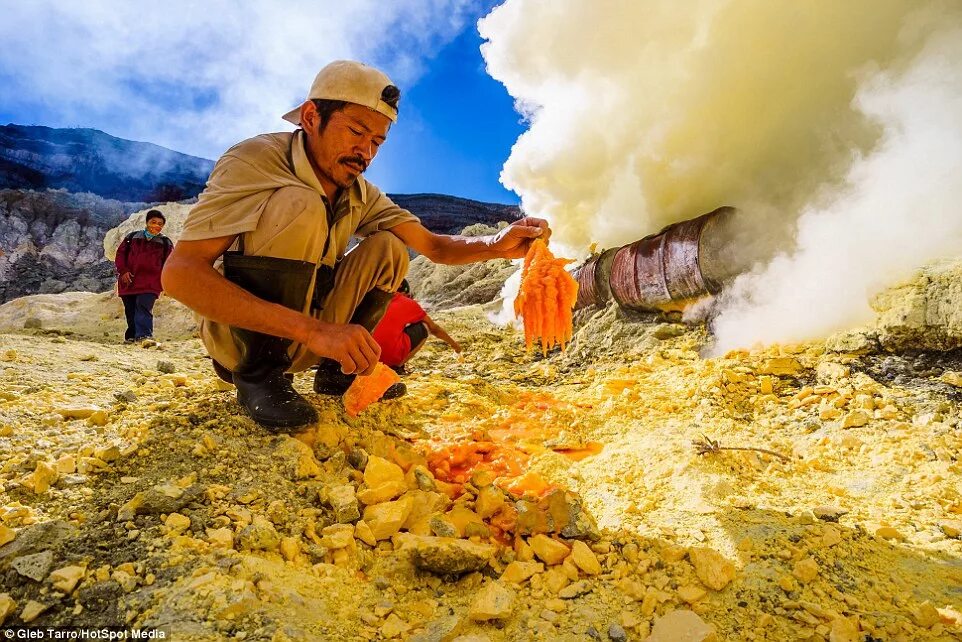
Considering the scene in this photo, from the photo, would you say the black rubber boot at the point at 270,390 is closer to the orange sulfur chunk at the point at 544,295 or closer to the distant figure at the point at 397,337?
the distant figure at the point at 397,337

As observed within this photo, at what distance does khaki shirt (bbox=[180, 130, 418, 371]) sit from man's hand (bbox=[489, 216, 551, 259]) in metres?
0.68

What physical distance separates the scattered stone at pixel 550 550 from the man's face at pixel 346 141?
1.38 m

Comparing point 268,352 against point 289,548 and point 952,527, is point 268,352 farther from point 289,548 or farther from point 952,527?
point 952,527

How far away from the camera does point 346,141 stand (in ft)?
5.57

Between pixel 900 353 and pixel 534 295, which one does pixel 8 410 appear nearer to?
pixel 534 295

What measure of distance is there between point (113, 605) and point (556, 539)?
95cm

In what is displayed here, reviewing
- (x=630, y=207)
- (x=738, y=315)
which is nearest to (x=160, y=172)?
(x=630, y=207)

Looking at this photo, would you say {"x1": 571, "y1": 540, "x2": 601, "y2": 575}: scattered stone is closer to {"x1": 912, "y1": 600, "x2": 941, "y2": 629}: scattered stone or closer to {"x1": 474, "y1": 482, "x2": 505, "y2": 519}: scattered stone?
{"x1": 474, "y1": 482, "x2": 505, "y2": 519}: scattered stone

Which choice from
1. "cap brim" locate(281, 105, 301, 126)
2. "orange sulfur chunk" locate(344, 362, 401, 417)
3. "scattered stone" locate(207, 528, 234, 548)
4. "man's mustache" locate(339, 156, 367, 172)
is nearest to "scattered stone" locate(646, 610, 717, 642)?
"scattered stone" locate(207, 528, 234, 548)

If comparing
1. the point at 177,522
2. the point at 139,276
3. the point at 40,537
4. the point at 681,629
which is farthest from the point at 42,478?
the point at 139,276

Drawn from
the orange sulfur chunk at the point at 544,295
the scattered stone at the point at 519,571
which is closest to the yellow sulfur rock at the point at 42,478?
the scattered stone at the point at 519,571

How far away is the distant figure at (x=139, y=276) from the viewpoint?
16.8 ft

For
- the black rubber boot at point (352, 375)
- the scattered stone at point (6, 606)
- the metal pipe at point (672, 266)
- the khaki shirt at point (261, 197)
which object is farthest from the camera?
the metal pipe at point (672, 266)

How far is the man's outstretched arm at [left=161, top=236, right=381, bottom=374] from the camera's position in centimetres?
138
